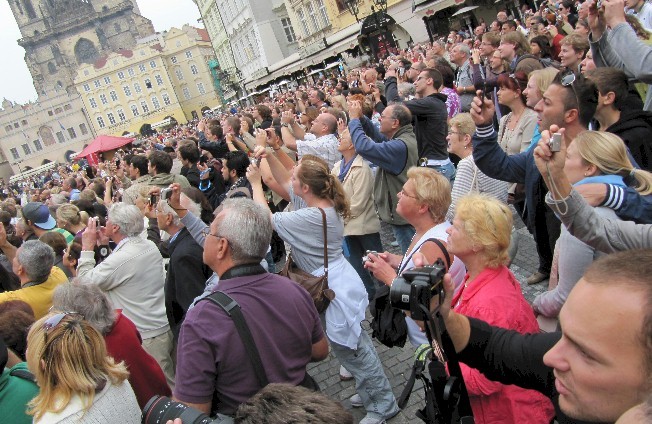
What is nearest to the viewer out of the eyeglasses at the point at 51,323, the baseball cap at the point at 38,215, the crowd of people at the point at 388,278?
the crowd of people at the point at 388,278

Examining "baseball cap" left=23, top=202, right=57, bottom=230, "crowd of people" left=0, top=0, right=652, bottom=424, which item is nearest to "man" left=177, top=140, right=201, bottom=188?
"baseball cap" left=23, top=202, right=57, bottom=230

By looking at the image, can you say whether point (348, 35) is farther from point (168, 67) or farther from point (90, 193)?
point (168, 67)

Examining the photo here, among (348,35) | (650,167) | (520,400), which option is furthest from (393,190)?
(348,35)

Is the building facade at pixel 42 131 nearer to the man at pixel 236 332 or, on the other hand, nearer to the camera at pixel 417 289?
the man at pixel 236 332

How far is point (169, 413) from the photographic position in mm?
1799

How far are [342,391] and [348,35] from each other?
2313 centimetres

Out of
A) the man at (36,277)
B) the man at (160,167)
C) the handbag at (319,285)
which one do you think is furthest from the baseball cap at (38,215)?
the handbag at (319,285)

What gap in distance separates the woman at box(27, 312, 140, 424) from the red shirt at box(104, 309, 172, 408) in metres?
0.52

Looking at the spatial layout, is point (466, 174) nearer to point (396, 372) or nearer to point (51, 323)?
point (396, 372)

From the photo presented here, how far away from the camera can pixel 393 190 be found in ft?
15.9

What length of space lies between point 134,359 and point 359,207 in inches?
97.0

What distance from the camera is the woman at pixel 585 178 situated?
2.36 meters

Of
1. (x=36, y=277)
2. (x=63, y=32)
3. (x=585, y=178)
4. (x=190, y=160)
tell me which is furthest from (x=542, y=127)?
(x=63, y=32)

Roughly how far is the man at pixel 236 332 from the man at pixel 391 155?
2.20m
